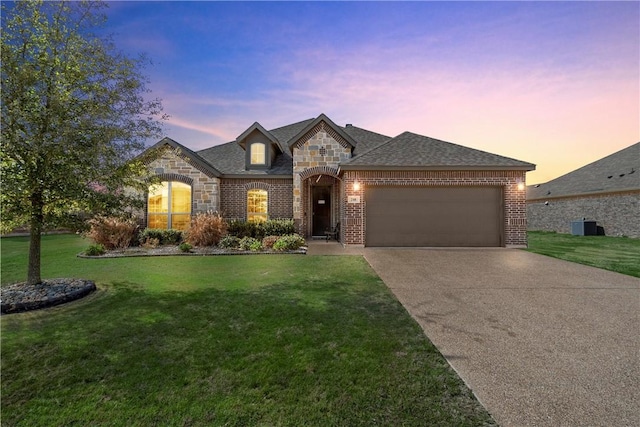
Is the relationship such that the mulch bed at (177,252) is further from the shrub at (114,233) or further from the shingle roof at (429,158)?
the shingle roof at (429,158)

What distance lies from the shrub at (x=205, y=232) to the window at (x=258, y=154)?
14.9ft

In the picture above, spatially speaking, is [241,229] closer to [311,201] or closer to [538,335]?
[311,201]

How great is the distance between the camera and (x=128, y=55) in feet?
18.7

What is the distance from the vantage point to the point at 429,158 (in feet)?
39.9

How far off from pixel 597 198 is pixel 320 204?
20.1 metres

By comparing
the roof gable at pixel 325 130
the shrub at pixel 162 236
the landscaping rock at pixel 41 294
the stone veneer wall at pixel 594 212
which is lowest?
the landscaping rock at pixel 41 294

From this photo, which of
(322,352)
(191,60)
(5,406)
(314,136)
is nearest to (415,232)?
(314,136)

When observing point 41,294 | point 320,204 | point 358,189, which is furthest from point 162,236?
point 358,189

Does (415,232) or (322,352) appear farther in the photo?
(415,232)

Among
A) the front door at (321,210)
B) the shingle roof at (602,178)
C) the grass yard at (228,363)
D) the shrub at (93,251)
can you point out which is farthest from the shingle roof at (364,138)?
the shingle roof at (602,178)

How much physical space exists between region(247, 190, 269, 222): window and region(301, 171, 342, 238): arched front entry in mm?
2091

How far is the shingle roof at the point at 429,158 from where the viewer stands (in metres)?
11.6

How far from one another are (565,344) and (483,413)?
2.09 m

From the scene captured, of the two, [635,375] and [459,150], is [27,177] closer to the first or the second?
[635,375]
